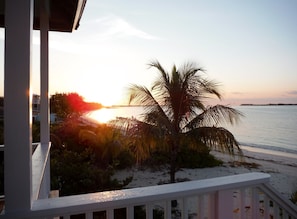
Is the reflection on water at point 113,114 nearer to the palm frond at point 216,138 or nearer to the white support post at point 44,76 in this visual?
the palm frond at point 216,138

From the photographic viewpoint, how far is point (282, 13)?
8438mm

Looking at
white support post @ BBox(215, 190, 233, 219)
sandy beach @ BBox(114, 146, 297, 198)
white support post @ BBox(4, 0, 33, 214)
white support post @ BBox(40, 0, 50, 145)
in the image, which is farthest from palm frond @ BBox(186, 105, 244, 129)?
white support post @ BBox(4, 0, 33, 214)

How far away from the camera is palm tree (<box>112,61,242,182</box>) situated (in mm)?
7859

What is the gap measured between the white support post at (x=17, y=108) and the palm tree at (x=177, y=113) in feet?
21.7

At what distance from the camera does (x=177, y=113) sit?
813 cm

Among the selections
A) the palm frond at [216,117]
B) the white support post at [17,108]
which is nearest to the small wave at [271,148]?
the palm frond at [216,117]

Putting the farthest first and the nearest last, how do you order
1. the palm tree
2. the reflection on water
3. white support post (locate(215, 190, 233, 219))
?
the reflection on water, the palm tree, white support post (locate(215, 190, 233, 219))

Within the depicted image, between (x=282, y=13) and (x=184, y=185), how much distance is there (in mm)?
8923

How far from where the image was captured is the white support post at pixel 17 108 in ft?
3.77

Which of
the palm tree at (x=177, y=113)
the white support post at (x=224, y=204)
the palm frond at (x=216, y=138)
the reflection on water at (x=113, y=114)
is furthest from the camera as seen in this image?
the reflection on water at (x=113, y=114)

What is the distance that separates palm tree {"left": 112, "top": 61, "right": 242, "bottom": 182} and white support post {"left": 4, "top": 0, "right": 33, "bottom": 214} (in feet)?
21.7

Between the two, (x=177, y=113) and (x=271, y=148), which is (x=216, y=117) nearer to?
(x=177, y=113)

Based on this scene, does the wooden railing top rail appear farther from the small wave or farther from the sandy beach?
the small wave

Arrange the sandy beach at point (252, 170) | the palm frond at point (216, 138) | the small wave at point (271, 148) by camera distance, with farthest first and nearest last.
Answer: the small wave at point (271, 148), the sandy beach at point (252, 170), the palm frond at point (216, 138)
